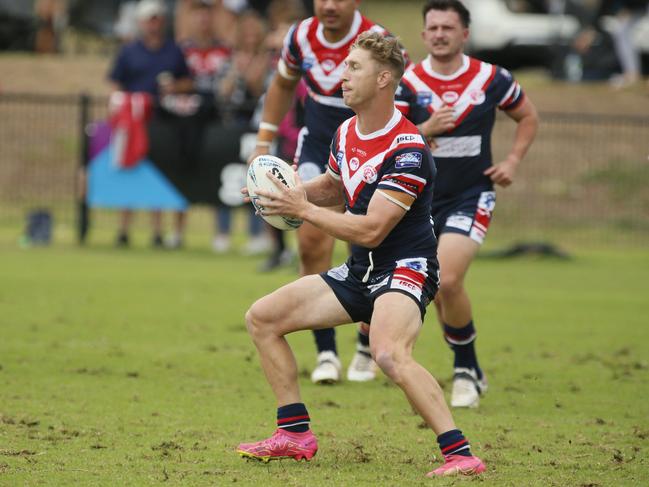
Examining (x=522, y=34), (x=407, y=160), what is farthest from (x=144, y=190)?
(x=522, y=34)

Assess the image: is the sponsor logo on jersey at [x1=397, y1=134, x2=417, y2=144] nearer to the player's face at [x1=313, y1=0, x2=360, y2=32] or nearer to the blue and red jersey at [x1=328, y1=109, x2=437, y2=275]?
the blue and red jersey at [x1=328, y1=109, x2=437, y2=275]

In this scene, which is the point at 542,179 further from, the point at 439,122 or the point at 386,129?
the point at 386,129

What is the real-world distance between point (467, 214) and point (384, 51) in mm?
2326

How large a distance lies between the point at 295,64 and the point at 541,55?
21198 mm

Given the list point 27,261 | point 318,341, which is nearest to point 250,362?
point 318,341

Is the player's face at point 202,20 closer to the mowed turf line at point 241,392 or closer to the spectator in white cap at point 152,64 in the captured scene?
the spectator in white cap at point 152,64

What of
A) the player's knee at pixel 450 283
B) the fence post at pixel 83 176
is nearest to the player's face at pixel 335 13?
the player's knee at pixel 450 283

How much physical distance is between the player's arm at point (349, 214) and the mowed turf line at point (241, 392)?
114 centimetres

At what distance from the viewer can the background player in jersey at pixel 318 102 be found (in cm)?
846

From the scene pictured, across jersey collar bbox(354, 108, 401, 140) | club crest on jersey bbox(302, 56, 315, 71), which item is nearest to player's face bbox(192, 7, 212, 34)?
club crest on jersey bbox(302, 56, 315, 71)

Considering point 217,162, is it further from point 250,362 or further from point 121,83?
point 250,362

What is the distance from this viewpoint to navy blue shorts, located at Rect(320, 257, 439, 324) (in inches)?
241

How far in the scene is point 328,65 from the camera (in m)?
8.50

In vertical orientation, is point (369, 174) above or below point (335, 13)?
below
